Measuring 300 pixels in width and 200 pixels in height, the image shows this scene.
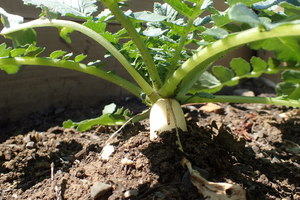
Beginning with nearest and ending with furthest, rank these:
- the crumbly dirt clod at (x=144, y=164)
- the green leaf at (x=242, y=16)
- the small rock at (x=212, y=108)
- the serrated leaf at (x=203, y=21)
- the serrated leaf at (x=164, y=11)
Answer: the green leaf at (x=242, y=16)
the crumbly dirt clod at (x=144, y=164)
the serrated leaf at (x=203, y=21)
the serrated leaf at (x=164, y=11)
the small rock at (x=212, y=108)

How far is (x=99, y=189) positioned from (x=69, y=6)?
0.61 meters

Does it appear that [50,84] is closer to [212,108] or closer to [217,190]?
[212,108]

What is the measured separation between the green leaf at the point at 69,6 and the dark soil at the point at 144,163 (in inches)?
17.3

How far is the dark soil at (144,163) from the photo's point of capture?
1.01 meters

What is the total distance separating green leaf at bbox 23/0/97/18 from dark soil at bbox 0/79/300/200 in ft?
1.44

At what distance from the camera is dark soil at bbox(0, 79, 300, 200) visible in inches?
39.7

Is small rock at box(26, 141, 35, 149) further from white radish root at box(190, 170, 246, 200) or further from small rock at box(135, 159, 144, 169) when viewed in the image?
white radish root at box(190, 170, 246, 200)

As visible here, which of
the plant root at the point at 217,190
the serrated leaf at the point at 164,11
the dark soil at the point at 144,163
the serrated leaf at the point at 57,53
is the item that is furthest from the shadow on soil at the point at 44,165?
the serrated leaf at the point at 164,11

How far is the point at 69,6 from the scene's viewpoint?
1191 mm

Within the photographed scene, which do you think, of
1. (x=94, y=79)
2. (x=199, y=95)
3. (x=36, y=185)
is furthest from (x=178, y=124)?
(x=94, y=79)

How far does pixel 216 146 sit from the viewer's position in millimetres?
1150

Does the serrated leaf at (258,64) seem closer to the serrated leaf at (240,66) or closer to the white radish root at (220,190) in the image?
the serrated leaf at (240,66)

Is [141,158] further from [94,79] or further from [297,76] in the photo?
[94,79]

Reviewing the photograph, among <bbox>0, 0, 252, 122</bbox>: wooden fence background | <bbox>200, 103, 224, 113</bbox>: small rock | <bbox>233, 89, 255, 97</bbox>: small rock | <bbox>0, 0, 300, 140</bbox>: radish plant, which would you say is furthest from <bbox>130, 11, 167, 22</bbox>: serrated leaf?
<bbox>233, 89, 255, 97</bbox>: small rock
